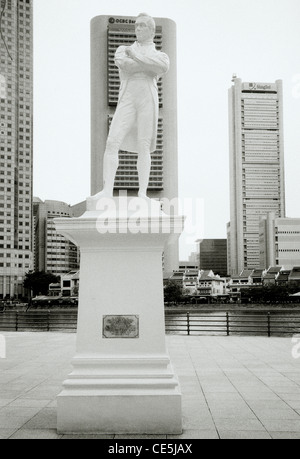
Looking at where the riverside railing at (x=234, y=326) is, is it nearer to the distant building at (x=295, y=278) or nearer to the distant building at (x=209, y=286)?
the distant building at (x=295, y=278)

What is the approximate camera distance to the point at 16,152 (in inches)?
4500

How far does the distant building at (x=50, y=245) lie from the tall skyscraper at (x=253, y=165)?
5656 centimetres

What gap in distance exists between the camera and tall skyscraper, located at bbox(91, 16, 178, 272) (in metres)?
94.9

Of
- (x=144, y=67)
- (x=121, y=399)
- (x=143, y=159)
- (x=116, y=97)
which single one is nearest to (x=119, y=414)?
(x=121, y=399)

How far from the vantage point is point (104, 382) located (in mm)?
5398

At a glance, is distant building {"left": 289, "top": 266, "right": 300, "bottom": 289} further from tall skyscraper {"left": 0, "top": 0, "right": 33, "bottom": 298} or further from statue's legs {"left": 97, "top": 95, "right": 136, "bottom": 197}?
statue's legs {"left": 97, "top": 95, "right": 136, "bottom": 197}

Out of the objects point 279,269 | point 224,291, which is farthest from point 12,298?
point 279,269

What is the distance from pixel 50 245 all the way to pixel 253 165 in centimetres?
7314

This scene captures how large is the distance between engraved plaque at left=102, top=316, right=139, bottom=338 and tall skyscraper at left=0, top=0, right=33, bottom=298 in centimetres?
10970

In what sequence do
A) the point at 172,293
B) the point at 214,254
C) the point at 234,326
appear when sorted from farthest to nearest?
1. the point at 214,254
2. the point at 172,293
3. the point at 234,326

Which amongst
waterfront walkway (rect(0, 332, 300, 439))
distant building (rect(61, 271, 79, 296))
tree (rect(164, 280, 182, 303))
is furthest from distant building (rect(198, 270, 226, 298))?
waterfront walkway (rect(0, 332, 300, 439))

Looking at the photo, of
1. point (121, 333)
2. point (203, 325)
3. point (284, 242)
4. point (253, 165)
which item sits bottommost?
point (203, 325)

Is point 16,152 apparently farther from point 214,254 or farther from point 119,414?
point 119,414

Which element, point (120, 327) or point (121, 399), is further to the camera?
point (120, 327)
